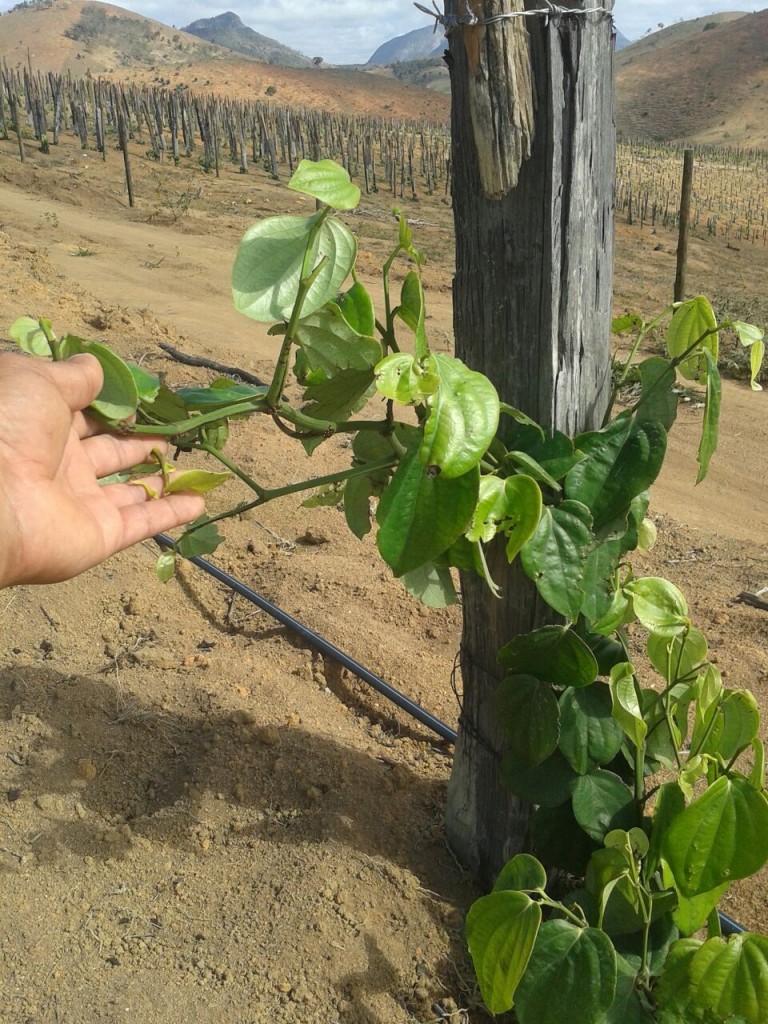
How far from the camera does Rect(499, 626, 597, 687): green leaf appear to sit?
1168 mm

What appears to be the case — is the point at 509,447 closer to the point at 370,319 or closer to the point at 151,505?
the point at 370,319

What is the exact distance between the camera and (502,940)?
1.06 meters

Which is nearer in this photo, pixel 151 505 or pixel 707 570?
pixel 151 505

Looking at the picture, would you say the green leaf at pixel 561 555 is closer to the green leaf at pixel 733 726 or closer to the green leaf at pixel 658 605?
the green leaf at pixel 658 605

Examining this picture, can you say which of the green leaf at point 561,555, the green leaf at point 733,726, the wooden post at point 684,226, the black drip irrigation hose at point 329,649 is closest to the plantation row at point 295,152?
the wooden post at point 684,226

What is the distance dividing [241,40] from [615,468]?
105454mm

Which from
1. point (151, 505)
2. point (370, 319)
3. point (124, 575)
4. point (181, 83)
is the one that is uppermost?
point (181, 83)

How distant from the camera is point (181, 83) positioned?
34.4 metres

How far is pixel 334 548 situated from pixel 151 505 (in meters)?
1.58

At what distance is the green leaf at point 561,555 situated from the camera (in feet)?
3.57

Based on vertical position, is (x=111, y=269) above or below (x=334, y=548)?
above

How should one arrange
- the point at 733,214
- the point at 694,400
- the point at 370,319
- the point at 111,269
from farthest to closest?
the point at 733,214
the point at 111,269
the point at 694,400
the point at 370,319

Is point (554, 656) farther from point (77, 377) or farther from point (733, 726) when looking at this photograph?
point (77, 377)

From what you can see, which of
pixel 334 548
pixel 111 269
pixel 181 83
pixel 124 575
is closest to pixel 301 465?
pixel 334 548
